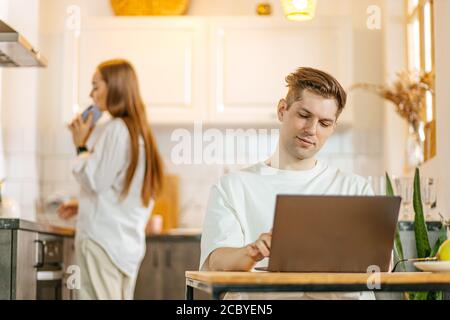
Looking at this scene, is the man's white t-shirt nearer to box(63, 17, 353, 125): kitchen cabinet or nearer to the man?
the man

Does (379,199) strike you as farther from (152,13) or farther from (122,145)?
(152,13)

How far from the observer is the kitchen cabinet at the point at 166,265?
15.1ft

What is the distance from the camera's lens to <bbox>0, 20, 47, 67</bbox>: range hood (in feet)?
10.8

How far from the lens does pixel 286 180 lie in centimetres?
229

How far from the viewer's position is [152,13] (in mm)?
5195

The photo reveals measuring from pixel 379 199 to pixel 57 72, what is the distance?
12.6ft

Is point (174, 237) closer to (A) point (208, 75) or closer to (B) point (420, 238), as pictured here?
(A) point (208, 75)

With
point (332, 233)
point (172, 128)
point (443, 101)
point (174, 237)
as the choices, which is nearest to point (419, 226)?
point (443, 101)

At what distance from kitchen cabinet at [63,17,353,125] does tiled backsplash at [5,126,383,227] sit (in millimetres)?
250

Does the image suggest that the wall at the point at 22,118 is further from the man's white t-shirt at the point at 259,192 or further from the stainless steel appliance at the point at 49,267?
the man's white t-shirt at the point at 259,192

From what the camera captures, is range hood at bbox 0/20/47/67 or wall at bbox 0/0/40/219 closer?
range hood at bbox 0/20/47/67

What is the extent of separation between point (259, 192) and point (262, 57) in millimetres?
2839

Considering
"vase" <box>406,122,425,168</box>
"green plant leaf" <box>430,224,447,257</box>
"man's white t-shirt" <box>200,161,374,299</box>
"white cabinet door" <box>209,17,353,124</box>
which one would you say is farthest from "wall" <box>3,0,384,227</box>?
"man's white t-shirt" <box>200,161,374,299</box>
